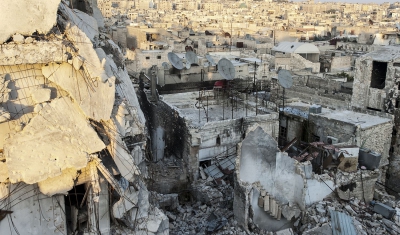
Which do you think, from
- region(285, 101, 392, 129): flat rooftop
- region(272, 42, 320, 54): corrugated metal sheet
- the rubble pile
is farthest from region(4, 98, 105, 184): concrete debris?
region(272, 42, 320, 54): corrugated metal sheet

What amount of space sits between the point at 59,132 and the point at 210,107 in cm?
1184

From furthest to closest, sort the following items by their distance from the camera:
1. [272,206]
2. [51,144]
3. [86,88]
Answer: [272,206] < [86,88] < [51,144]

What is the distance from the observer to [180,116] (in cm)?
1313

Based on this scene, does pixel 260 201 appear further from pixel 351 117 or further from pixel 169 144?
pixel 351 117

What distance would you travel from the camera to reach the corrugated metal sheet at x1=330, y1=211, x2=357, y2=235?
9.54m

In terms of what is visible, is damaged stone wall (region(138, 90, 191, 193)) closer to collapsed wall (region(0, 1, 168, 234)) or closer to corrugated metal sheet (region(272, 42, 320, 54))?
collapsed wall (region(0, 1, 168, 234))

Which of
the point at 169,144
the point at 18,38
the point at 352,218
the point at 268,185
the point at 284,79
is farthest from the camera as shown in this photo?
the point at 284,79

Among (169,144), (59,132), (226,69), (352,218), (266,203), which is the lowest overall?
(352,218)

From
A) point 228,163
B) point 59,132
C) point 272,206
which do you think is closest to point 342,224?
point 272,206

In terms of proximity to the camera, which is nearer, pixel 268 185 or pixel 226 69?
pixel 268 185

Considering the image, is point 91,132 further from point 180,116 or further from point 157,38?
point 157,38

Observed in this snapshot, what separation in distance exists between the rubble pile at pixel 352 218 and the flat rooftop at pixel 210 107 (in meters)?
4.39

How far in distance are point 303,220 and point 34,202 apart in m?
7.82

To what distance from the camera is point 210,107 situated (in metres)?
15.9
